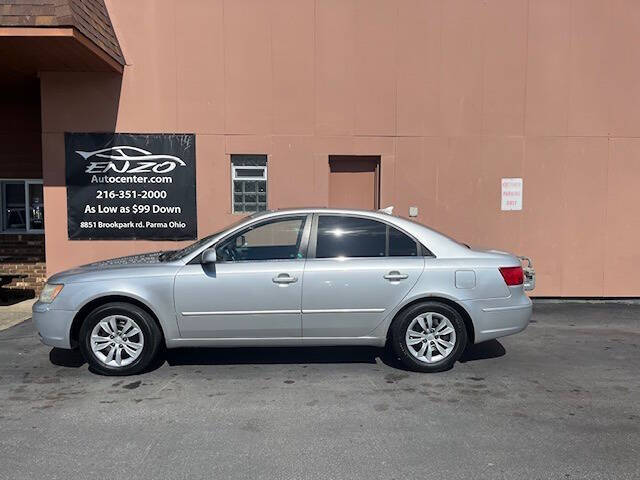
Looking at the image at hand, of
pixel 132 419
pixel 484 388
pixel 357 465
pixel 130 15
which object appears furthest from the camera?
pixel 130 15

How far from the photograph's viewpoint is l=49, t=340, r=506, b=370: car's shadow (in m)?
5.38

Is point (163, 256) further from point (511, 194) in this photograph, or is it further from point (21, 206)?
point (21, 206)

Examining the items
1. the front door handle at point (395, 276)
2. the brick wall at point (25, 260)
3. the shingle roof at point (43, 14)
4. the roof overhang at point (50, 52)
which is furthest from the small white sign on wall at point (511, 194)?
the brick wall at point (25, 260)

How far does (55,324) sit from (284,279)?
7.29 feet

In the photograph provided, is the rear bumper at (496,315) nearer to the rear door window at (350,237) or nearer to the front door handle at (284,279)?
the rear door window at (350,237)

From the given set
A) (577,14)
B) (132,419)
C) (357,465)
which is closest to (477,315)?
(357,465)

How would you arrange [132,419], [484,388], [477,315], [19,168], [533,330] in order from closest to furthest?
[132,419]
[484,388]
[477,315]
[533,330]
[19,168]

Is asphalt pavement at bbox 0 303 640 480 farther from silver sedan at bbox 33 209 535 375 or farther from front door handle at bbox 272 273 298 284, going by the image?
front door handle at bbox 272 273 298 284

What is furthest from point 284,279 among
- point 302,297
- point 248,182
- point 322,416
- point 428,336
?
point 248,182

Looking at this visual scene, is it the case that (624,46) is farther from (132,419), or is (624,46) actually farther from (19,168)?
(19,168)

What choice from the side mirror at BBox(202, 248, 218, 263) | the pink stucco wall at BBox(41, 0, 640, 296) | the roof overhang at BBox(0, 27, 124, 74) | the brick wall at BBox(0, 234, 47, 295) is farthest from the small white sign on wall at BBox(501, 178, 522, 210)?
the brick wall at BBox(0, 234, 47, 295)

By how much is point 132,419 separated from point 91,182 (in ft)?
18.2

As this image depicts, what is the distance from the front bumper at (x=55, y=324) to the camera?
4824 millimetres

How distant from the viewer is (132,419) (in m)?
3.97
